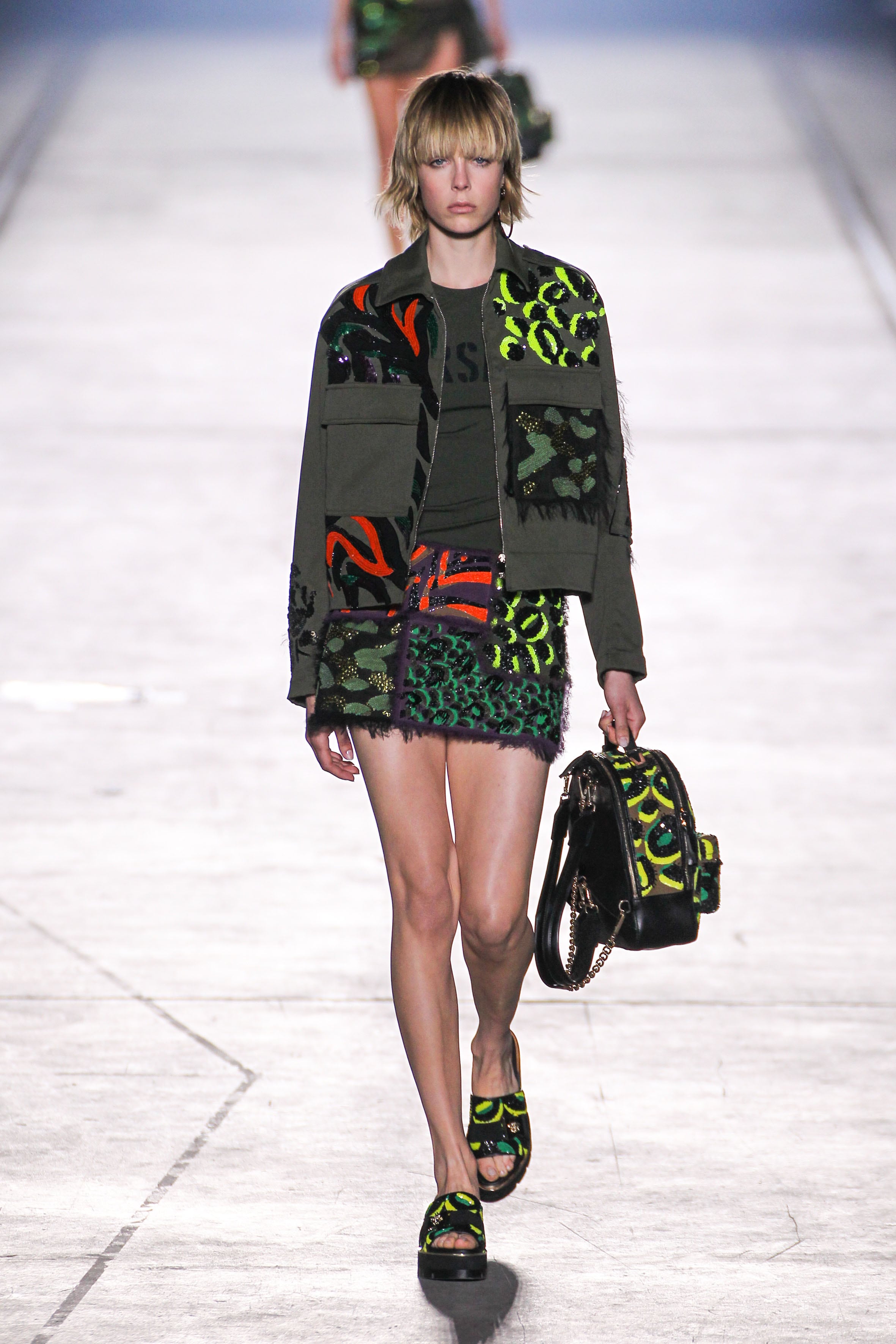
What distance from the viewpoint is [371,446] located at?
3.08 m

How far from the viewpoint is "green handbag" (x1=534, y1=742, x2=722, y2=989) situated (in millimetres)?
3096

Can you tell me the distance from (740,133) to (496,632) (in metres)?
12.2

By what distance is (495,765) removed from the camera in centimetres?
316

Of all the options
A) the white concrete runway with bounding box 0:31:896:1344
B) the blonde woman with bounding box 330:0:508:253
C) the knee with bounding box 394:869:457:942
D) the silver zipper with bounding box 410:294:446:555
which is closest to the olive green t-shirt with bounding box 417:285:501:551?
the silver zipper with bounding box 410:294:446:555

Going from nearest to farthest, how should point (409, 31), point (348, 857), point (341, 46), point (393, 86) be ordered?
point (348, 857)
point (409, 31)
point (393, 86)
point (341, 46)

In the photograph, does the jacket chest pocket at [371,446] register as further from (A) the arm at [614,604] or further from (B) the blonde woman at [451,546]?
(A) the arm at [614,604]

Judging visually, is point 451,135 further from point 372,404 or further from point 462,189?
point 372,404

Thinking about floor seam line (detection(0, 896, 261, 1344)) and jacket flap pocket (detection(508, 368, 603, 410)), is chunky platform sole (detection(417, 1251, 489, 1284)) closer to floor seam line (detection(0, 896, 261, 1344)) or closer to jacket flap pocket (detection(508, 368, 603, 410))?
floor seam line (detection(0, 896, 261, 1344))

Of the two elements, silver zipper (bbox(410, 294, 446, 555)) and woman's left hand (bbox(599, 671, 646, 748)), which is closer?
silver zipper (bbox(410, 294, 446, 555))

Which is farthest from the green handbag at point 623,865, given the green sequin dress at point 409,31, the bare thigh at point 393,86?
the green sequin dress at point 409,31

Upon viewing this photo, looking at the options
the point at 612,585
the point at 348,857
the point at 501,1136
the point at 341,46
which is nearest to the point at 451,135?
the point at 612,585

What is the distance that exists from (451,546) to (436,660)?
0.18 metres

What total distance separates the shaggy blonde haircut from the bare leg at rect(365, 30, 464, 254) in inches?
216

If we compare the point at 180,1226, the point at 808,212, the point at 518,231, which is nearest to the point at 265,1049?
the point at 180,1226
